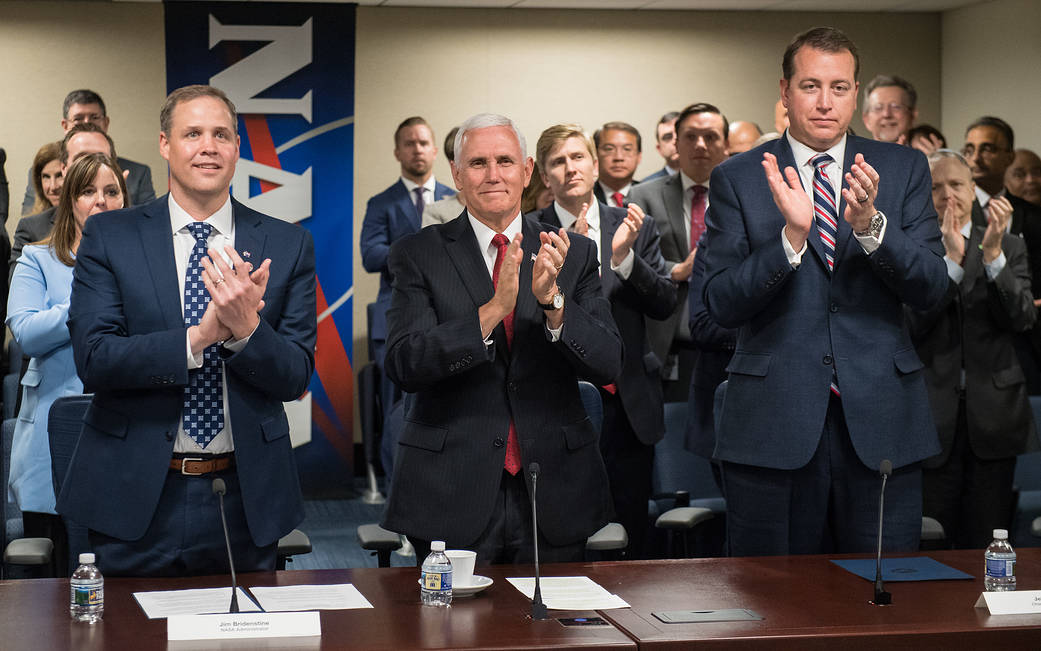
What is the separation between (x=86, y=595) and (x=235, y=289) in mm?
688

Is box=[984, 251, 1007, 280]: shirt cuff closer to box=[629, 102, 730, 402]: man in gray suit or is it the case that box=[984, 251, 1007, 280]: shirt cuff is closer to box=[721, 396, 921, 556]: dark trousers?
box=[629, 102, 730, 402]: man in gray suit

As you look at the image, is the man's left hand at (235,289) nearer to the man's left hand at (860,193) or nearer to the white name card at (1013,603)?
the man's left hand at (860,193)

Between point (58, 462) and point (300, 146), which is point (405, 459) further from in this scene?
point (300, 146)

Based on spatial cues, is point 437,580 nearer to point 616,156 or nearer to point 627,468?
point 627,468

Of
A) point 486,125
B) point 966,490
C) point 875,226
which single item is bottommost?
point 966,490

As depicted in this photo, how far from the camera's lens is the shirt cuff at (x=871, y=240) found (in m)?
2.92

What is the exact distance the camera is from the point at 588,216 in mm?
4340

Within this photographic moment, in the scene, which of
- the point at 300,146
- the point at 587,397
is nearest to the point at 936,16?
the point at 300,146

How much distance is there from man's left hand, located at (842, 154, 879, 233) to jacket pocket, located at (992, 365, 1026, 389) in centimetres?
199

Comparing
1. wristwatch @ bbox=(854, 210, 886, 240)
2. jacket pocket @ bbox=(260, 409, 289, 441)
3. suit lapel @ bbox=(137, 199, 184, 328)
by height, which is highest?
wristwatch @ bbox=(854, 210, 886, 240)

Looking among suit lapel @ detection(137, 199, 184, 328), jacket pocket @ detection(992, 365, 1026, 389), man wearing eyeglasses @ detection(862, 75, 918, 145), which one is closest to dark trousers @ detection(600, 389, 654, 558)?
jacket pocket @ detection(992, 365, 1026, 389)

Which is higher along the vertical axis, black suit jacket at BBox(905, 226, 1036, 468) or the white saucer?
black suit jacket at BBox(905, 226, 1036, 468)

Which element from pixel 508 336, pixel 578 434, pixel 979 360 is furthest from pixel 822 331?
pixel 979 360

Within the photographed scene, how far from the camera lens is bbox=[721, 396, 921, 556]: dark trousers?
3.02 m
